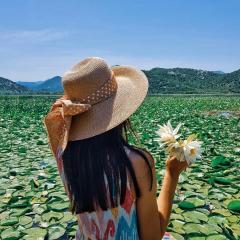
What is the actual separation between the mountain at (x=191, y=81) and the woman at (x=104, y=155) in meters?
75.6

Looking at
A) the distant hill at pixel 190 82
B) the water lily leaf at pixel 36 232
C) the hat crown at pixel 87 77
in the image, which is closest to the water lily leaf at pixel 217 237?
the water lily leaf at pixel 36 232

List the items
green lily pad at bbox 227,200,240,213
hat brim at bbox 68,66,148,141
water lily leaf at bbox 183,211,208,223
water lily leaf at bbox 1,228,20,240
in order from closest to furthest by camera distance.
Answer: hat brim at bbox 68,66,148,141 → water lily leaf at bbox 1,228,20,240 → water lily leaf at bbox 183,211,208,223 → green lily pad at bbox 227,200,240,213

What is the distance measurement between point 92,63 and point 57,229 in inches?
→ 69.2

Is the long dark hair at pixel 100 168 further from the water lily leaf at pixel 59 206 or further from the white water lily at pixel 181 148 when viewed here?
the water lily leaf at pixel 59 206

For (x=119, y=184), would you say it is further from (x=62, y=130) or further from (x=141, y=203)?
(x=62, y=130)

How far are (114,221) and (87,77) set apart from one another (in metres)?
0.60

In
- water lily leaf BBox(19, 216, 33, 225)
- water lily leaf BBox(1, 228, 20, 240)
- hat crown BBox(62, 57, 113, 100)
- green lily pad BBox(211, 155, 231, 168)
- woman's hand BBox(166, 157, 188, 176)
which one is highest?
hat crown BBox(62, 57, 113, 100)

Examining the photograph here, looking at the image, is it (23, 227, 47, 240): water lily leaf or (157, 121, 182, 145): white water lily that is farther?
(23, 227, 47, 240): water lily leaf

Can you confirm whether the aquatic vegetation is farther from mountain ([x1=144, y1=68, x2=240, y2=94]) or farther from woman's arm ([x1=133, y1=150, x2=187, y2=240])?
mountain ([x1=144, y1=68, x2=240, y2=94])

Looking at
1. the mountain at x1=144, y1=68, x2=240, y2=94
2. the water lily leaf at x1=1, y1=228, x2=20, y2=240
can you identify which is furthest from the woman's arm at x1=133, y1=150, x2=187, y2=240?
the mountain at x1=144, y1=68, x2=240, y2=94

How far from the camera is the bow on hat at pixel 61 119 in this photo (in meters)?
1.48

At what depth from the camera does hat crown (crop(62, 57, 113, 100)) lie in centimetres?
152

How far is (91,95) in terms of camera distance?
1538 millimetres

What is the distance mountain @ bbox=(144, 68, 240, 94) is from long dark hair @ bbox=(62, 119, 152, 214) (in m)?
75.7
